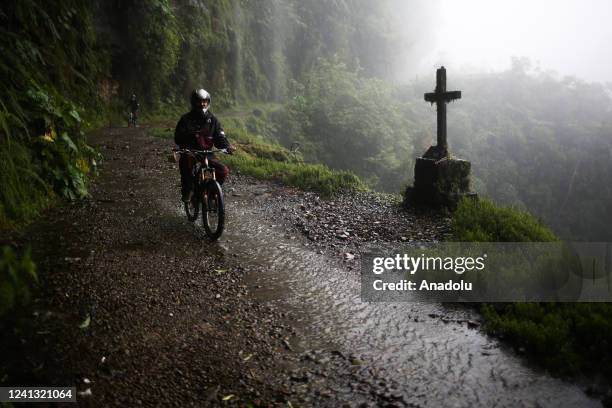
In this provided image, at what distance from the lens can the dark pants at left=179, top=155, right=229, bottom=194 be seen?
6.67 m

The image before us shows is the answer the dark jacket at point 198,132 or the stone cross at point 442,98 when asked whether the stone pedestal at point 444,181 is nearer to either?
the stone cross at point 442,98

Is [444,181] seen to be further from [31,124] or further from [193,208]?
[31,124]

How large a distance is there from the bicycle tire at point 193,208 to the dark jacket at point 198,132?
0.89 metres

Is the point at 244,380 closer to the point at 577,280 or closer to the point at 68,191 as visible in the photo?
the point at 577,280

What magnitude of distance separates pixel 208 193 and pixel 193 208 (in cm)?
108

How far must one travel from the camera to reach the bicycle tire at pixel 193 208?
7.05 metres

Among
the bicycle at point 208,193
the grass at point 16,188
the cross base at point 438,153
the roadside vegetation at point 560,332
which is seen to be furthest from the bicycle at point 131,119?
the roadside vegetation at point 560,332

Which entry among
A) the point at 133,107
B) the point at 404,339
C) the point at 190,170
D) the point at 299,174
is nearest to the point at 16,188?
the point at 190,170

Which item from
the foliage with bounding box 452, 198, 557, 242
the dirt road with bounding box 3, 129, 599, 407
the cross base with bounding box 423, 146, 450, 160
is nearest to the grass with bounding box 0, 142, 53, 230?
the dirt road with bounding box 3, 129, 599, 407

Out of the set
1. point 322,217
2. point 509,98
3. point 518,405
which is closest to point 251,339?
point 518,405

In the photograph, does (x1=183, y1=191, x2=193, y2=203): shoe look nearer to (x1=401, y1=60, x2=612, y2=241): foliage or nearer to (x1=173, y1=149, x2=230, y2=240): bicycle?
(x1=173, y1=149, x2=230, y2=240): bicycle

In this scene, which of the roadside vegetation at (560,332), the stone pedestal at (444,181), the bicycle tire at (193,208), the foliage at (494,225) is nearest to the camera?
the roadside vegetation at (560,332)

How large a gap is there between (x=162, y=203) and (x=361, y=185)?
491 cm

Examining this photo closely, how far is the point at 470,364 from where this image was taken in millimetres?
3617
